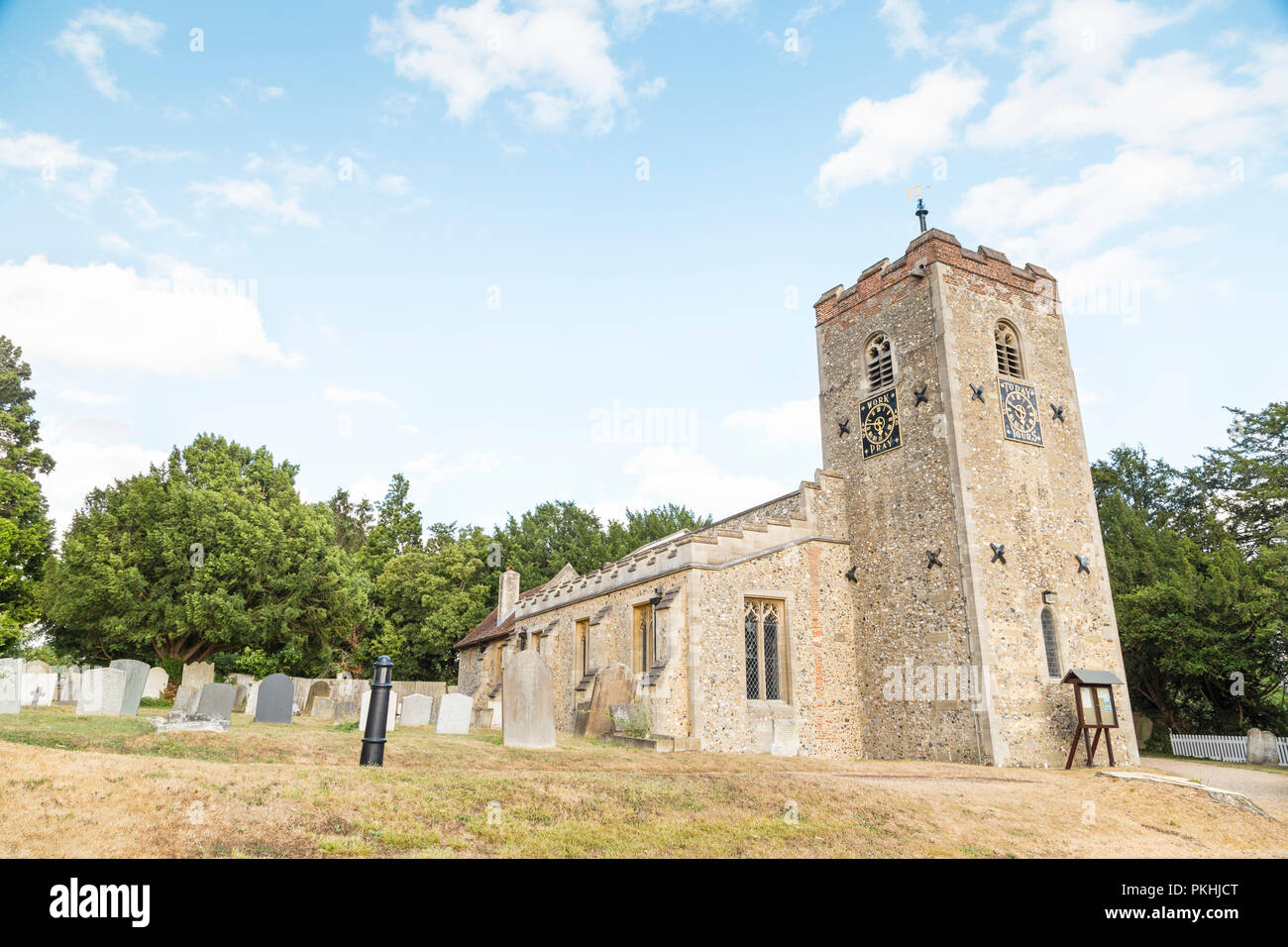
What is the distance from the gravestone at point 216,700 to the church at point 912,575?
264 inches

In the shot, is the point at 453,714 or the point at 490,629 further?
the point at 490,629

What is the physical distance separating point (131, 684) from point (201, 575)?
14.9 metres

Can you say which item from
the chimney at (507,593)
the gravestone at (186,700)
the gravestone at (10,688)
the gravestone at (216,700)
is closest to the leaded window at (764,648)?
the gravestone at (216,700)

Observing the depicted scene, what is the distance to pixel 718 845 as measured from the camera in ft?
24.4

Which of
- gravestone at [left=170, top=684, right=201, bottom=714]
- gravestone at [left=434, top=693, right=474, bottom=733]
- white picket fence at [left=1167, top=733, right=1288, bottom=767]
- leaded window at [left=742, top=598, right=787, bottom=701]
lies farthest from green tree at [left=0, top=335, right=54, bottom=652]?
white picket fence at [left=1167, top=733, right=1288, bottom=767]

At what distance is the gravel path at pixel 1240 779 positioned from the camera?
49.0 feet

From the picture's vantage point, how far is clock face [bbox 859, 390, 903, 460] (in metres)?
21.0

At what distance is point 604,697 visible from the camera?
1872 centimetres

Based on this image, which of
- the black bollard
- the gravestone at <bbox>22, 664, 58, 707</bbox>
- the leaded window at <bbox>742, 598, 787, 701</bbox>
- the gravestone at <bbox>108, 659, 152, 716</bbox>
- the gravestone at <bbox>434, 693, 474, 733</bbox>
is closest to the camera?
the black bollard

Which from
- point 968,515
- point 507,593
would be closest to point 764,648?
point 968,515

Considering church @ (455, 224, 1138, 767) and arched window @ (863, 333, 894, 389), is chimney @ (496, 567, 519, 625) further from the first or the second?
arched window @ (863, 333, 894, 389)

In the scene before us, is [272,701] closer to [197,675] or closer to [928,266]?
[197,675]

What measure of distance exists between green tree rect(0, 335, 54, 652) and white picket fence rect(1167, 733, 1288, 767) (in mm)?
41750
